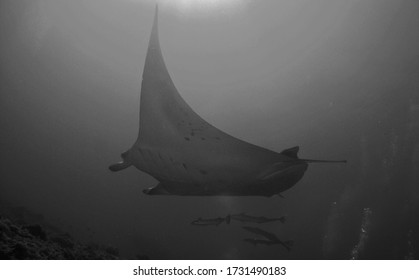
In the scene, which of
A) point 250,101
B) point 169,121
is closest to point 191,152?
point 169,121

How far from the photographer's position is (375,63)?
45.1 feet

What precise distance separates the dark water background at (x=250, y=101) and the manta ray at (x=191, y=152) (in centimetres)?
1082

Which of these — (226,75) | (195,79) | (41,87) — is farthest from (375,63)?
(41,87)

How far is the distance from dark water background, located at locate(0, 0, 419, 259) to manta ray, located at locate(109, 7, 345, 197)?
10820 mm

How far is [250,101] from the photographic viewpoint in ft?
64.3

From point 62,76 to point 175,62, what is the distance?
9.52 m

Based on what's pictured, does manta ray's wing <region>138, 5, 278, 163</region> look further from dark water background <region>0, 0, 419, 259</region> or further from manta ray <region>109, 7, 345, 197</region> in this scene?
dark water background <region>0, 0, 419, 259</region>

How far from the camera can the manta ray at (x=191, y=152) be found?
124 inches

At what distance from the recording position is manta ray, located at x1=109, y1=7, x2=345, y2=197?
314 centimetres

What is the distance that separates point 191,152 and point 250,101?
16774 mm

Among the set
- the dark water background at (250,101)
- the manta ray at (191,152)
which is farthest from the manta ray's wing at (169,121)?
the dark water background at (250,101)

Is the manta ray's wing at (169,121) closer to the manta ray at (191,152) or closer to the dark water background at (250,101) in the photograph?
the manta ray at (191,152)

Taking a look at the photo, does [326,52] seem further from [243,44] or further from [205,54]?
[205,54]

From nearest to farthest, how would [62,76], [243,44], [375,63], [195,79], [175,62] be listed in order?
[375,63], [243,44], [175,62], [195,79], [62,76]
